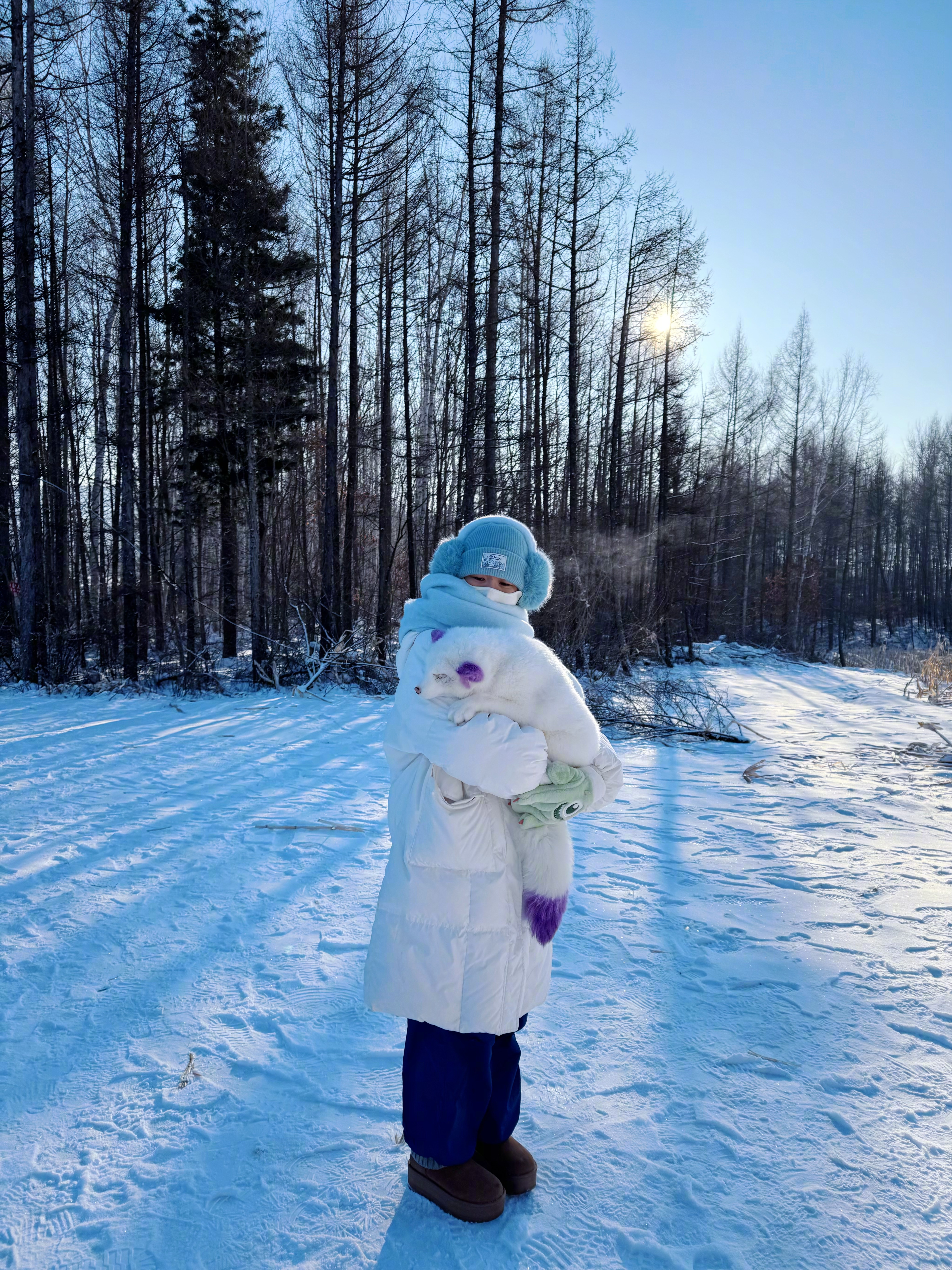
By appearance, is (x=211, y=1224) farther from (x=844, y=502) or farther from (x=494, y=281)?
(x=844, y=502)

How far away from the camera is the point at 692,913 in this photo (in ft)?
12.3

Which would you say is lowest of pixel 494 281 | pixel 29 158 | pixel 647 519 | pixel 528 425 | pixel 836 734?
pixel 836 734

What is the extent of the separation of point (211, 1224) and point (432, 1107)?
628mm

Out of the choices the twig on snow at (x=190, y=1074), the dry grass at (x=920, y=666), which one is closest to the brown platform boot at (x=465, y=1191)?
the twig on snow at (x=190, y=1074)

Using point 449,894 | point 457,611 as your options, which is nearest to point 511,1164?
point 449,894

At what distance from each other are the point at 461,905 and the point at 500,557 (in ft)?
2.94

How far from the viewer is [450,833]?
1.70 metres

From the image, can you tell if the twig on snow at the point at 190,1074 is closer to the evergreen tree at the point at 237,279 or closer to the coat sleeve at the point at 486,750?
the coat sleeve at the point at 486,750

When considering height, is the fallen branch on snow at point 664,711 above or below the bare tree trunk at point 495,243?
below

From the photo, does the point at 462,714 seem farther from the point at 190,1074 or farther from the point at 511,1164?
the point at 190,1074

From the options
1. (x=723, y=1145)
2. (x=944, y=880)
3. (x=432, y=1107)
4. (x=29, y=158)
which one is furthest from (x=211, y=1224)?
(x=29, y=158)

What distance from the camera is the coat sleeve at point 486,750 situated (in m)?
1.63

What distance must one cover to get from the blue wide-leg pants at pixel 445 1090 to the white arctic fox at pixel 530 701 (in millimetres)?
336

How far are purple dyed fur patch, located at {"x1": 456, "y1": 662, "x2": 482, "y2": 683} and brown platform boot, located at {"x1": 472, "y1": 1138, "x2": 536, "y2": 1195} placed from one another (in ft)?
4.31
